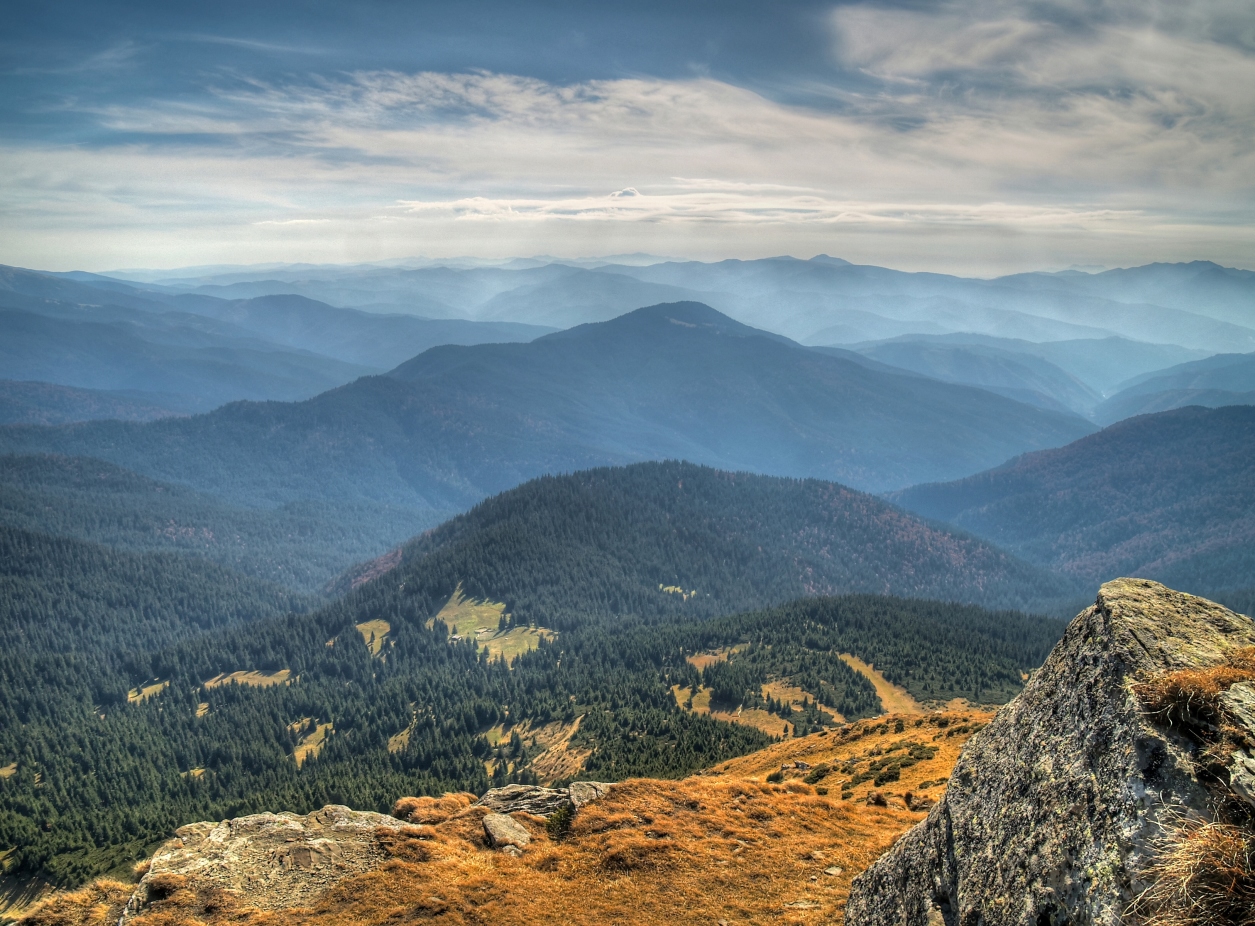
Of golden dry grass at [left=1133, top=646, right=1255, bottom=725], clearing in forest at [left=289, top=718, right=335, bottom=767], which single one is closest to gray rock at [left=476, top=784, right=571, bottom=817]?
golden dry grass at [left=1133, top=646, right=1255, bottom=725]

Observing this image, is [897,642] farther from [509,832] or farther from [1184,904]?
[1184,904]

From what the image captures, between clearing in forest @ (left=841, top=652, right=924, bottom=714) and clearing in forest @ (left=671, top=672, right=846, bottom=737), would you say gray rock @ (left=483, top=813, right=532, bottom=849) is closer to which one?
clearing in forest @ (left=671, top=672, right=846, bottom=737)

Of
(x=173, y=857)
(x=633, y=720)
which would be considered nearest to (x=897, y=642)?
(x=633, y=720)

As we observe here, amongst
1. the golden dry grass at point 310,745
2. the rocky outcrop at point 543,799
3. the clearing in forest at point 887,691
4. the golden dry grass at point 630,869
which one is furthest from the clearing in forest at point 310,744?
the golden dry grass at point 630,869

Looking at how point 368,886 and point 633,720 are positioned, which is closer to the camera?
point 368,886

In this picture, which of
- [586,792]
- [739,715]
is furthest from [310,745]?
[586,792]

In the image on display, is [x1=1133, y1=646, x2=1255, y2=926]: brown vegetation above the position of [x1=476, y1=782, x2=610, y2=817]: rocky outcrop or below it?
above
